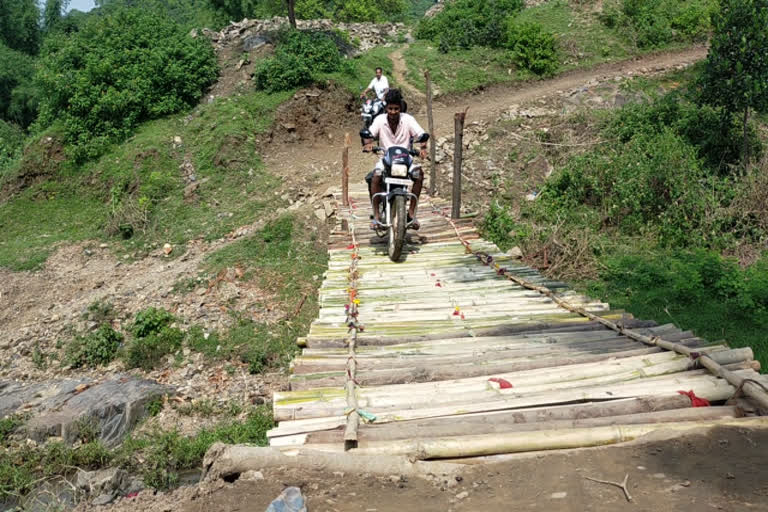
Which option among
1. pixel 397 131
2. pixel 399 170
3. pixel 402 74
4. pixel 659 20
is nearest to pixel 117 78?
pixel 402 74

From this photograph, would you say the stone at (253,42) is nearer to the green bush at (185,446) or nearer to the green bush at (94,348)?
the green bush at (94,348)

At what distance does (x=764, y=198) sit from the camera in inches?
355

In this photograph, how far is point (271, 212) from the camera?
1240cm

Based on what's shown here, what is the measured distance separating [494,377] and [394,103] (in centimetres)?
397

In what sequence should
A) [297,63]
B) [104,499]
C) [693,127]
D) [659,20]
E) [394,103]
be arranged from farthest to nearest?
1. [659,20]
2. [297,63]
3. [693,127]
4. [394,103]
5. [104,499]

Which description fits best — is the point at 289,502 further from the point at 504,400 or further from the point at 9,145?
the point at 9,145

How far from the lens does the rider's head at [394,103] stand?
6590 millimetres

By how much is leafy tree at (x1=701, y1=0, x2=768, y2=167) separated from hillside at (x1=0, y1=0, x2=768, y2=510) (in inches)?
24.1

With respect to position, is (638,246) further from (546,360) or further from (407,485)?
(407,485)

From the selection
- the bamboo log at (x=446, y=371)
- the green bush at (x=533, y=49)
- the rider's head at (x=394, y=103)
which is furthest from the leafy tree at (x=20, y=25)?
the bamboo log at (x=446, y=371)

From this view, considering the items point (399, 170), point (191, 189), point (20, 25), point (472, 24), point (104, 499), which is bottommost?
point (104, 499)

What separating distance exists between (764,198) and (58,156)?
1599cm

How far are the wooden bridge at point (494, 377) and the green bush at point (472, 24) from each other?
16.4 m

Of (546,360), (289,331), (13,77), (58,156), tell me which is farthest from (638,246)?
(13,77)
